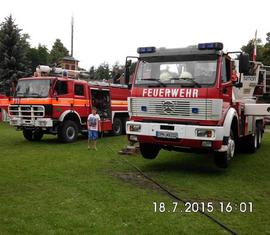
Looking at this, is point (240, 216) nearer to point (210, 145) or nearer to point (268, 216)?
point (268, 216)

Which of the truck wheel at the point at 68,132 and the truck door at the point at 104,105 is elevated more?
the truck door at the point at 104,105

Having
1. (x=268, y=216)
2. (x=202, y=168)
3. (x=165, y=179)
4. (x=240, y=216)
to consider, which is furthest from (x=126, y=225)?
(x=202, y=168)

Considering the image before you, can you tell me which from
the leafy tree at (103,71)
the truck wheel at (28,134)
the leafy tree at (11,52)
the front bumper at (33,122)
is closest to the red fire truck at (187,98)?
the front bumper at (33,122)

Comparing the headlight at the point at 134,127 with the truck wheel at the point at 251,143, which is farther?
the truck wheel at the point at 251,143

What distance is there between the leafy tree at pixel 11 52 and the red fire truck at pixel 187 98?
87.8 feet

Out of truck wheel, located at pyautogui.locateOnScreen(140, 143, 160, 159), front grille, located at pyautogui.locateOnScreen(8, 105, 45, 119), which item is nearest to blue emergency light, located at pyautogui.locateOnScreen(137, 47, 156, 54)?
truck wheel, located at pyautogui.locateOnScreen(140, 143, 160, 159)

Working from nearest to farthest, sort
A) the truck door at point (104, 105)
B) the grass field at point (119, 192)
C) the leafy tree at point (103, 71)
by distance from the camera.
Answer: the grass field at point (119, 192), the truck door at point (104, 105), the leafy tree at point (103, 71)

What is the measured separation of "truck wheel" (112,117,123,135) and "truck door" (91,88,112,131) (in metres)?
0.74

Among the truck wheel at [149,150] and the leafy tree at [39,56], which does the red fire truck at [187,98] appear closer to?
the truck wheel at [149,150]

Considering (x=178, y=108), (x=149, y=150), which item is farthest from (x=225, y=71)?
(x=149, y=150)

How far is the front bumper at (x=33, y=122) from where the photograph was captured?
1591 centimetres

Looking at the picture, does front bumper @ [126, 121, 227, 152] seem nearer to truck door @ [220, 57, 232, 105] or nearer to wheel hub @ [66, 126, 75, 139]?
truck door @ [220, 57, 232, 105]

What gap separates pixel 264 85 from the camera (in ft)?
50.1

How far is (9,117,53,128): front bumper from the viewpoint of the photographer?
1591 cm
